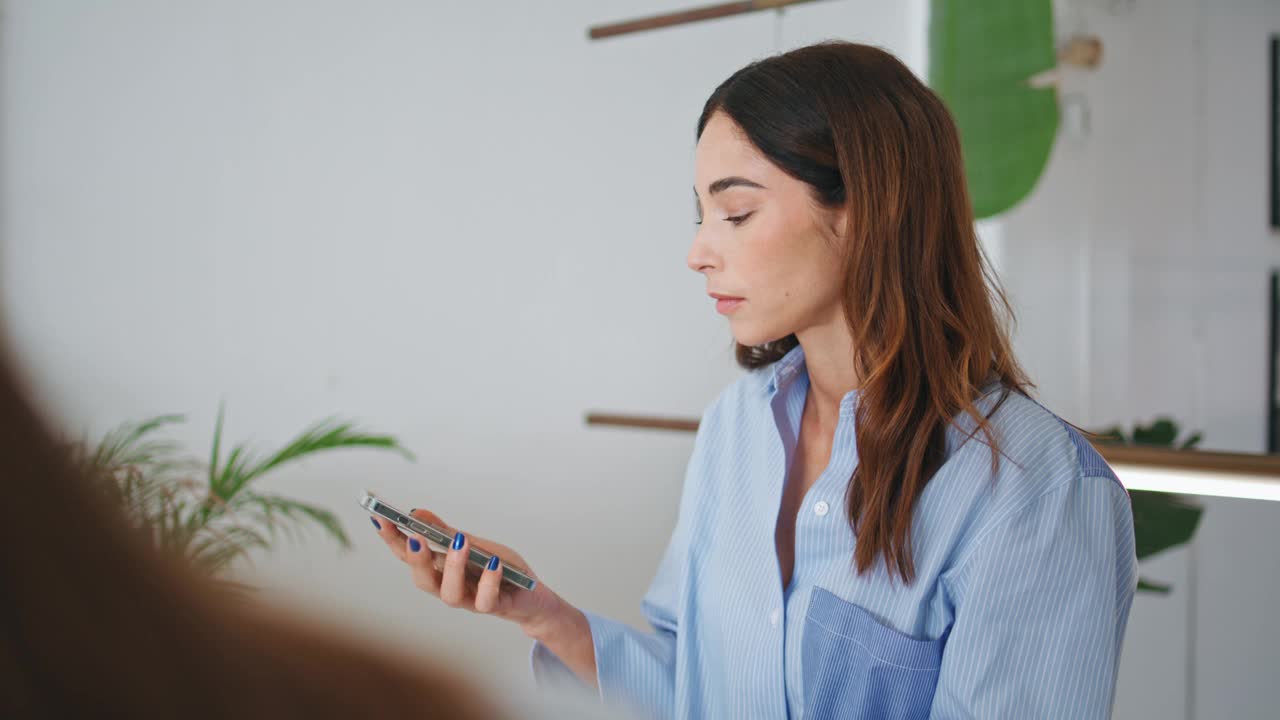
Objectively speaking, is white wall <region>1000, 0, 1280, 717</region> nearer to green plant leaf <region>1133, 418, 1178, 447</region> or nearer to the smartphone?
green plant leaf <region>1133, 418, 1178, 447</region>

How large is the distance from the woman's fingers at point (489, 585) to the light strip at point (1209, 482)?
788 millimetres

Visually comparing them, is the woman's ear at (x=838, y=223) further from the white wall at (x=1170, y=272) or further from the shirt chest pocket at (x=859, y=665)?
→ the white wall at (x=1170, y=272)

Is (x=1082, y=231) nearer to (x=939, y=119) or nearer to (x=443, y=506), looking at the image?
(x=939, y=119)

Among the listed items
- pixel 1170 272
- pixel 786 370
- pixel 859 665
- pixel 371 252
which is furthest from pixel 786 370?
pixel 371 252

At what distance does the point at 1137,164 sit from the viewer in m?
1.93

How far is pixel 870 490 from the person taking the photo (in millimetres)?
880

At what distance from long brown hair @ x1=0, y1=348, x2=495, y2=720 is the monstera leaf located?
1.85m

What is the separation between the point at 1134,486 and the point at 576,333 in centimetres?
155

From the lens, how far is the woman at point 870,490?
0.78 meters

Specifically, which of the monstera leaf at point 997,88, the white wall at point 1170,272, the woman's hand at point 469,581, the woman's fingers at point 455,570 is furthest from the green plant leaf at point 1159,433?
the woman's fingers at point 455,570

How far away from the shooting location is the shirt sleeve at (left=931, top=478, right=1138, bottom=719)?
762 millimetres

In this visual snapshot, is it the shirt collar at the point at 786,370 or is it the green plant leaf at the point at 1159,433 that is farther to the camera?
the green plant leaf at the point at 1159,433

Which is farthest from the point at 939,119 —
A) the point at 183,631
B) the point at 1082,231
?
the point at 1082,231

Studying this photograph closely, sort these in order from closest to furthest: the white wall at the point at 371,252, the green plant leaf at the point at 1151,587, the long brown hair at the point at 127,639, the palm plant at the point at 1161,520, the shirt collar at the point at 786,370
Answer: the long brown hair at the point at 127,639, the shirt collar at the point at 786,370, the palm plant at the point at 1161,520, the green plant leaf at the point at 1151,587, the white wall at the point at 371,252
